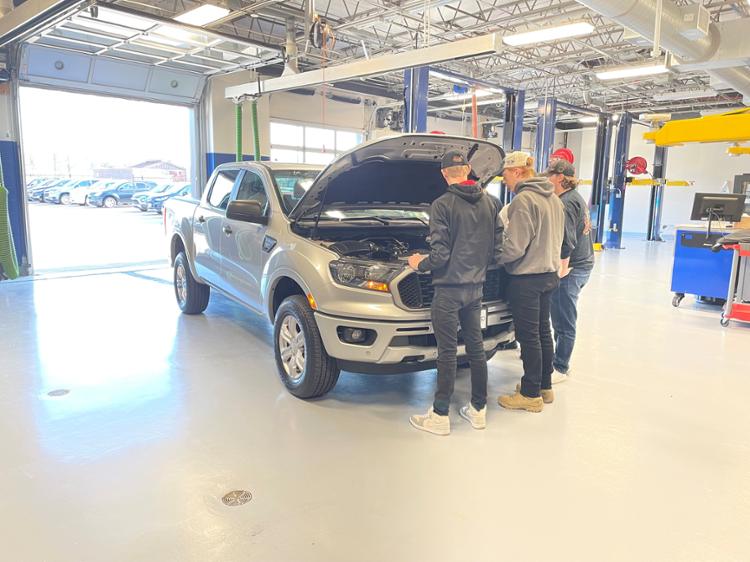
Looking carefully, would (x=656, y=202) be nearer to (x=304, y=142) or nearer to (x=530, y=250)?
(x=304, y=142)

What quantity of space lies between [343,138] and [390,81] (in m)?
2.45

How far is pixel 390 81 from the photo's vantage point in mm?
14039

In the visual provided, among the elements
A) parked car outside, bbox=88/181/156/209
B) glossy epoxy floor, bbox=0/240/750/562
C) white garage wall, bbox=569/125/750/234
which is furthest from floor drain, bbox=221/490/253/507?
parked car outside, bbox=88/181/156/209

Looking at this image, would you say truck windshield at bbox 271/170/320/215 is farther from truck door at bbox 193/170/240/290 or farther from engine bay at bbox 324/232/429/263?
truck door at bbox 193/170/240/290

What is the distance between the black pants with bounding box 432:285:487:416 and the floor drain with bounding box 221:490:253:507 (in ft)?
3.89

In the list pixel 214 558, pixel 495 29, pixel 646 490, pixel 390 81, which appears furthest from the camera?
pixel 390 81

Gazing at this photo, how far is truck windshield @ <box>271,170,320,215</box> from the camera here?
13.3 feet

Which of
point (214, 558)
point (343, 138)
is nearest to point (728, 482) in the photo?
point (214, 558)

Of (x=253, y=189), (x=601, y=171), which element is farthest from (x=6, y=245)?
(x=601, y=171)

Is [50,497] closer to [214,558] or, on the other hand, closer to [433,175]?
[214,558]

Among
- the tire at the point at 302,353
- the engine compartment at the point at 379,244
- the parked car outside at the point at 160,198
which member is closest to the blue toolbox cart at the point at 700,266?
the engine compartment at the point at 379,244

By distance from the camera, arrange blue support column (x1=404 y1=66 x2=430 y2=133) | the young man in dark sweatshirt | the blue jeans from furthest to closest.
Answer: blue support column (x1=404 y1=66 x2=430 y2=133) → the blue jeans → the young man in dark sweatshirt

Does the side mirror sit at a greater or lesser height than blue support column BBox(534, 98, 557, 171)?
lesser

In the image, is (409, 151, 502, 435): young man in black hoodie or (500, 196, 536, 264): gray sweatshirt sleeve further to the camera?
(500, 196, 536, 264): gray sweatshirt sleeve
